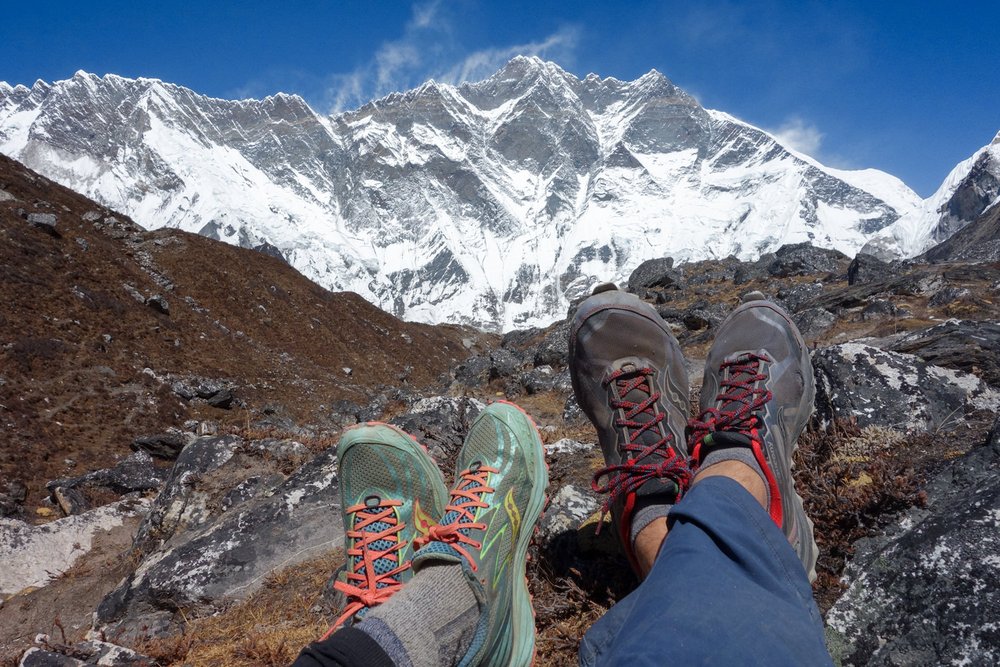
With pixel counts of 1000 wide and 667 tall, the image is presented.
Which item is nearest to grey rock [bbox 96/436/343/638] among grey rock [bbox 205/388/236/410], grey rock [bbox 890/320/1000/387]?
grey rock [bbox 890/320/1000/387]

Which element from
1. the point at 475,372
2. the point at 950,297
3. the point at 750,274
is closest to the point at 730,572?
the point at 950,297

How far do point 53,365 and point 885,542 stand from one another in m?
15.8

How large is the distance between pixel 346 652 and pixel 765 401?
1857mm

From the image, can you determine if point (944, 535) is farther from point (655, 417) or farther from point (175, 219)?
point (175, 219)

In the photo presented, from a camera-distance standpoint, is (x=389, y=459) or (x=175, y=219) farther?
(x=175, y=219)

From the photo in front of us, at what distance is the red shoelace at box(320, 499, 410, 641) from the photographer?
193 centimetres

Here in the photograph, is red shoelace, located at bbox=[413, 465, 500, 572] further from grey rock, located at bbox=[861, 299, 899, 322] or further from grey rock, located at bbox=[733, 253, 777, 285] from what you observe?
grey rock, located at bbox=[733, 253, 777, 285]

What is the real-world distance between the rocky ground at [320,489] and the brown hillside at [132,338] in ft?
0.27

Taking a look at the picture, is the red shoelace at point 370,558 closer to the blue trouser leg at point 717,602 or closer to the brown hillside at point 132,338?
the blue trouser leg at point 717,602

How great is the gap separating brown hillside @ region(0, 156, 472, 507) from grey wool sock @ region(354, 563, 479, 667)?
1034 cm

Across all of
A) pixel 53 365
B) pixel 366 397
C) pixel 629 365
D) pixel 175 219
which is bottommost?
pixel 629 365

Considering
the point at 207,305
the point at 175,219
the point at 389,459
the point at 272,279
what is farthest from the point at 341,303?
the point at 175,219

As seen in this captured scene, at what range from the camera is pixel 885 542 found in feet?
5.80

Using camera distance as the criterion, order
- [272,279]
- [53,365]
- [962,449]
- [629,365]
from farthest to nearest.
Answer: [272,279], [53,365], [629,365], [962,449]
